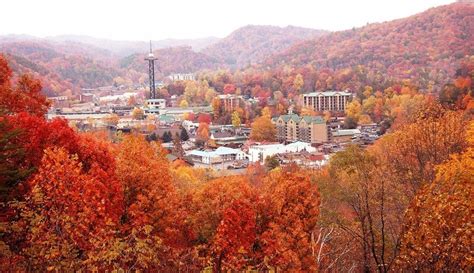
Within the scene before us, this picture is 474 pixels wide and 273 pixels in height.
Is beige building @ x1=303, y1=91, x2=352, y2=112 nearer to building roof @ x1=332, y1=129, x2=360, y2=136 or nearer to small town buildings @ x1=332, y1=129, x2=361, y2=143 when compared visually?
building roof @ x1=332, y1=129, x2=360, y2=136

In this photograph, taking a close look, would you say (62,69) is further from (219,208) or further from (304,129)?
(219,208)

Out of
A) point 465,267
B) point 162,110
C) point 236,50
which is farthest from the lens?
point 236,50

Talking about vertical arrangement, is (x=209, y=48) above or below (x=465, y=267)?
above

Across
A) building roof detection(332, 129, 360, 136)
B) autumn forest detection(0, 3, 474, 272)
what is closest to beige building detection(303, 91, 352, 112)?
building roof detection(332, 129, 360, 136)

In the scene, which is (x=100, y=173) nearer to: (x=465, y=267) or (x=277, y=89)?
(x=465, y=267)

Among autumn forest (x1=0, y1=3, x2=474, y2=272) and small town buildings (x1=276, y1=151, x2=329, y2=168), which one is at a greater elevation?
autumn forest (x1=0, y1=3, x2=474, y2=272)

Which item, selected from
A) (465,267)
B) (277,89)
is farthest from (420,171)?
(277,89)

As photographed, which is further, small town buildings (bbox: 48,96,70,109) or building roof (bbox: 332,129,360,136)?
small town buildings (bbox: 48,96,70,109)
